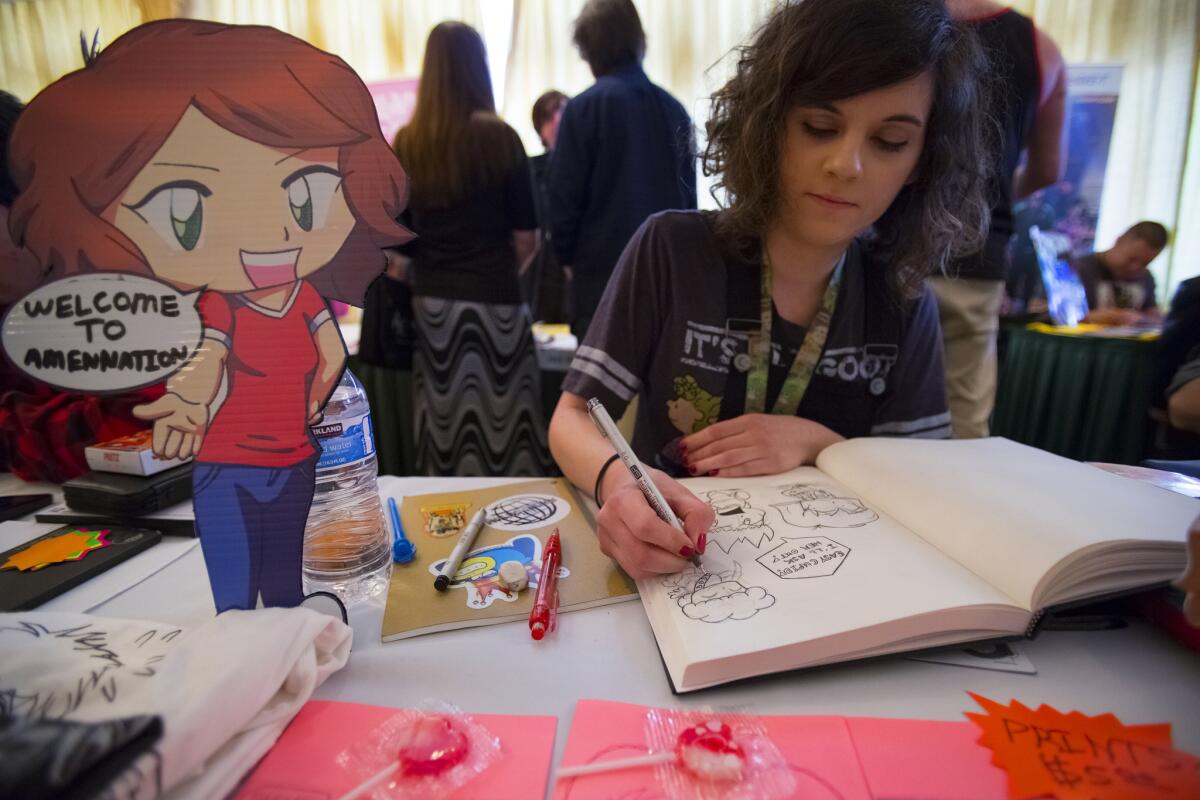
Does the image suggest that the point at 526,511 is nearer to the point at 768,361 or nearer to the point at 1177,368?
the point at 768,361

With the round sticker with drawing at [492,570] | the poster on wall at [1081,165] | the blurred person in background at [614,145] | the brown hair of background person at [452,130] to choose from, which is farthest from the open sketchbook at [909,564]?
the poster on wall at [1081,165]

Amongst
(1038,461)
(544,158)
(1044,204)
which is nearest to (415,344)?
(544,158)

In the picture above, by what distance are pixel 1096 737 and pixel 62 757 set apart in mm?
528

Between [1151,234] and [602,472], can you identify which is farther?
[1151,234]

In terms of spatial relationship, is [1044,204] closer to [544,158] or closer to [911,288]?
[544,158]

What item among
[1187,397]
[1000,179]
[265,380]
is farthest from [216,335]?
[1000,179]

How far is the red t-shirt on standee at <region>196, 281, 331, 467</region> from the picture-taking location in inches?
14.5

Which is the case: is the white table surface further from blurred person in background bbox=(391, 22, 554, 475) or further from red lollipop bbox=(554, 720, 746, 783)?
blurred person in background bbox=(391, 22, 554, 475)

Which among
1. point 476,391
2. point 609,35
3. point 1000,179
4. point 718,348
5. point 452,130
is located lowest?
point 476,391

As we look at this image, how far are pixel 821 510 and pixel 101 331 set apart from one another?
567 mm

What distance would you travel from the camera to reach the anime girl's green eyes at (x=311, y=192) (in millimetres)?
366

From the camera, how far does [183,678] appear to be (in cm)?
32

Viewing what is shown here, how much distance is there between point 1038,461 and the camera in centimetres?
57

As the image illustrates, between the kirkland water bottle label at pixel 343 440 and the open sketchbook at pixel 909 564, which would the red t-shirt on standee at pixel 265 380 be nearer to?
the kirkland water bottle label at pixel 343 440
